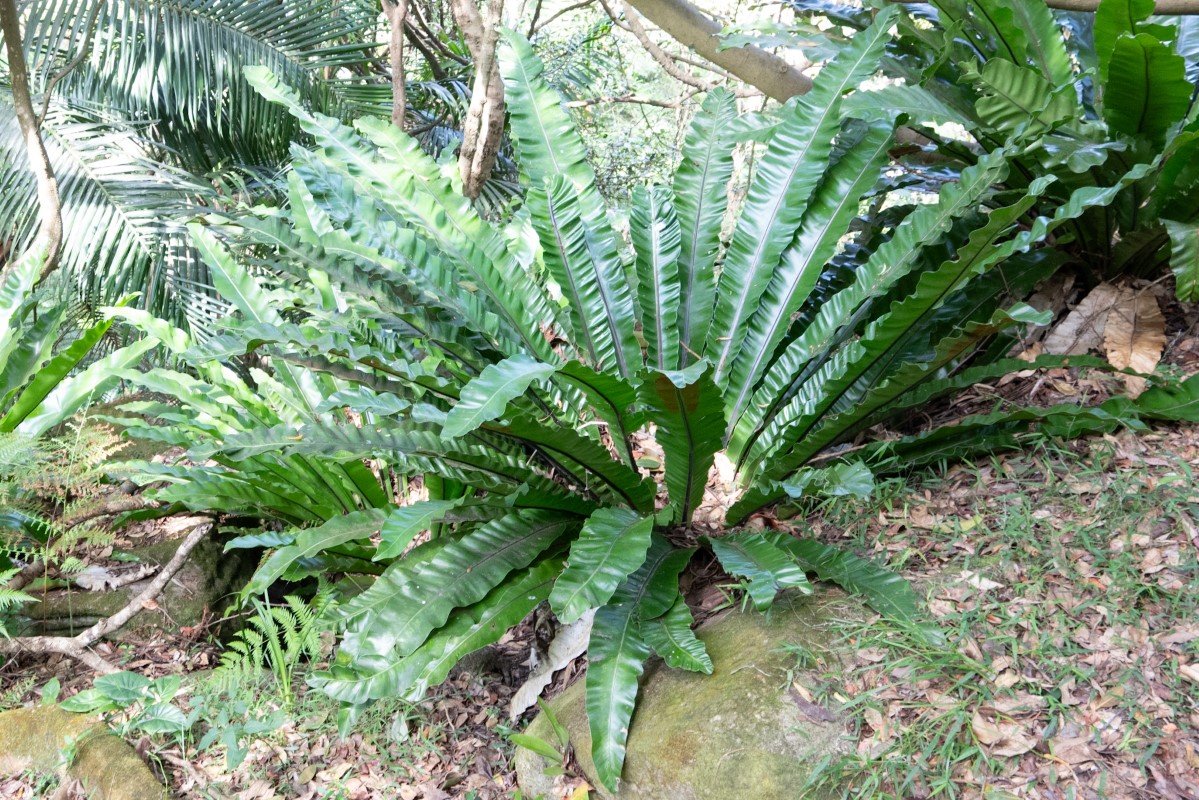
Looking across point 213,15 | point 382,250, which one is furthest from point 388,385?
point 213,15

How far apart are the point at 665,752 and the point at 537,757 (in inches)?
14.9

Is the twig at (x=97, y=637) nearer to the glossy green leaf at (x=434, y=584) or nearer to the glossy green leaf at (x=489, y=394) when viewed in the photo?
the glossy green leaf at (x=434, y=584)

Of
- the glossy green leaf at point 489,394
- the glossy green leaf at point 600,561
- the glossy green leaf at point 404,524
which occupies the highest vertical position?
the glossy green leaf at point 489,394

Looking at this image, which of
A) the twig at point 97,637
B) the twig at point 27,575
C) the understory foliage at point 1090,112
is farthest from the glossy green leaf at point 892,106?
the twig at point 27,575

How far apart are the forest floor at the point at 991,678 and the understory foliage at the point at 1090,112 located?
2.08ft

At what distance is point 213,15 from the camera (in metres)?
4.50

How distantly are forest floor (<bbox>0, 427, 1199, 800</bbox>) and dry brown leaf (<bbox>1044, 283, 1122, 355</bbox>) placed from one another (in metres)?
0.40

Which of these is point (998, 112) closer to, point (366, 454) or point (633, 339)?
point (633, 339)

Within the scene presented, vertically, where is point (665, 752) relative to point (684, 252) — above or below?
below

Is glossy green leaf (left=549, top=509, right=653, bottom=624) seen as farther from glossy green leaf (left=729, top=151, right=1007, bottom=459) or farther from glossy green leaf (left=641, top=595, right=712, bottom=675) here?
glossy green leaf (left=729, top=151, right=1007, bottom=459)

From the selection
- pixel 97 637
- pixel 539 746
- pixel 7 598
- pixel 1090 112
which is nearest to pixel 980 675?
pixel 539 746

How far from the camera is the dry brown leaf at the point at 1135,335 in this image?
227cm

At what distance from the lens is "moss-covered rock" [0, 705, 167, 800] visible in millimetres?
1989

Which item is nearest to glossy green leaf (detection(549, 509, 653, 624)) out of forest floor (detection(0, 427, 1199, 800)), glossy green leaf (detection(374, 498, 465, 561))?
glossy green leaf (detection(374, 498, 465, 561))
